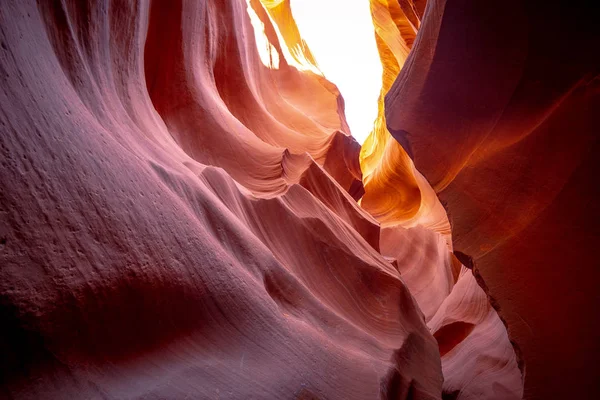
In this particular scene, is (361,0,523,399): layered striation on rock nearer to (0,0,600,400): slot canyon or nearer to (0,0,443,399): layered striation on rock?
(0,0,600,400): slot canyon

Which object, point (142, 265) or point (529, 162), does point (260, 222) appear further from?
point (529, 162)

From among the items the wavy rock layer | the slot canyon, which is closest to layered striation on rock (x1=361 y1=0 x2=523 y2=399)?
the slot canyon

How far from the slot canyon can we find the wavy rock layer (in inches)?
0.4

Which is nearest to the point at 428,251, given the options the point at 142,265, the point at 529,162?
the point at 529,162

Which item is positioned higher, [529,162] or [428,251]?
[529,162]

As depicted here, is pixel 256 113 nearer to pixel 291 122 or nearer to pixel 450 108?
pixel 291 122

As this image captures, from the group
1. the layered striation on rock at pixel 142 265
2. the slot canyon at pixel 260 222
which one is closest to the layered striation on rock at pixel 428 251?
Result: the slot canyon at pixel 260 222

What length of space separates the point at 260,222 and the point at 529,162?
5.65ft

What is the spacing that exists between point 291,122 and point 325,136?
1.94 feet

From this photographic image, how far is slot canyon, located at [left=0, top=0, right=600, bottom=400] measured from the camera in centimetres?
131

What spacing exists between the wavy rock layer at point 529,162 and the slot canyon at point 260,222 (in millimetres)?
10

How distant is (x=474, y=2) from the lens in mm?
2650

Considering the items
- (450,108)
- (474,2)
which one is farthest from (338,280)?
(474,2)

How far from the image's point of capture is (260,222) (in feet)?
9.62
